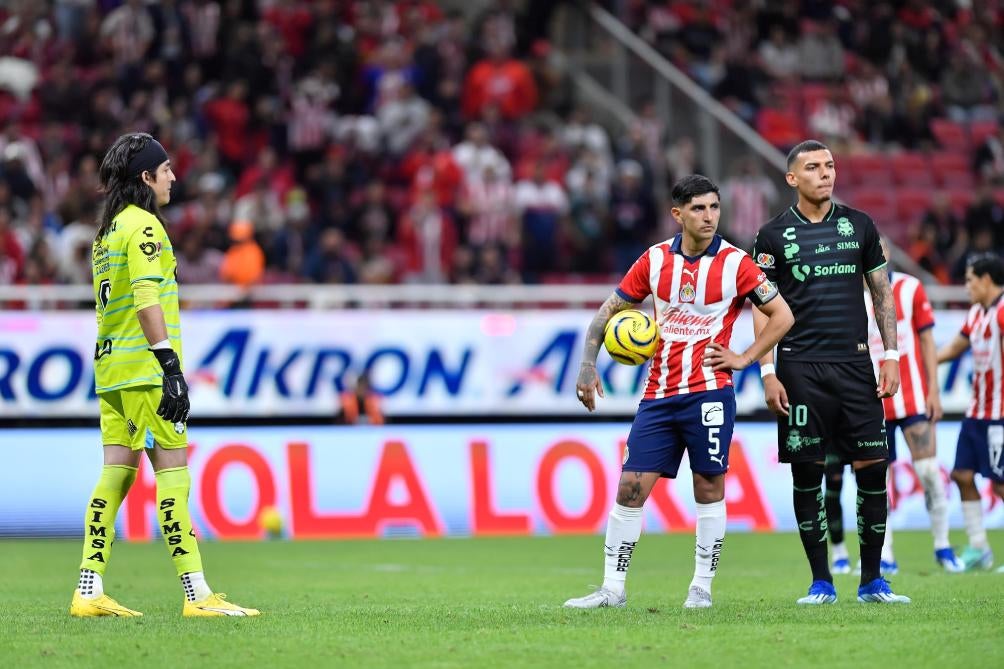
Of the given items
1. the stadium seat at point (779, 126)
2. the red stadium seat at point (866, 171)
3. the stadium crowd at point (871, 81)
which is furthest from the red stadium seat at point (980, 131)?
the stadium seat at point (779, 126)

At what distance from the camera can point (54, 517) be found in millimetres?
17281

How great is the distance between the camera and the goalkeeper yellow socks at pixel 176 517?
8.58 metres

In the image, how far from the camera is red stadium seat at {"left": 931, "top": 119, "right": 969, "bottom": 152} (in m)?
26.3

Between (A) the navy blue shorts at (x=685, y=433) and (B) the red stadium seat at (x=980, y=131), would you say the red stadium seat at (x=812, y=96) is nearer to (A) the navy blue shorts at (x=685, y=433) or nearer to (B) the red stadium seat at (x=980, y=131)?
(B) the red stadium seat at (x=980, y=131)

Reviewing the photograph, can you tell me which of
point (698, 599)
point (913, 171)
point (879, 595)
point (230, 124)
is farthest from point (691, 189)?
point (913, 171)

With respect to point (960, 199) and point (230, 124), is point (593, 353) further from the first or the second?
point (960, 199)

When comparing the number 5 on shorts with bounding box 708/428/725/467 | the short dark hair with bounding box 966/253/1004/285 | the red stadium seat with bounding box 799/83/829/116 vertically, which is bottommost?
the number 5 on shorts with bounding box 708/428/725/467

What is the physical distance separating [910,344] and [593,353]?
4608 millimetres

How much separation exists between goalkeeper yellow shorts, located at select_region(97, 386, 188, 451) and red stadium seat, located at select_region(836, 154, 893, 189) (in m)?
18.0

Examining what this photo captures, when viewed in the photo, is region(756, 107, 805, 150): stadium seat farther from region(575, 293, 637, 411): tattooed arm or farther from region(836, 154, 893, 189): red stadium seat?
region(575, 293, 637, 411): tattooed arm

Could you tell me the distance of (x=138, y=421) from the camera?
340 inches

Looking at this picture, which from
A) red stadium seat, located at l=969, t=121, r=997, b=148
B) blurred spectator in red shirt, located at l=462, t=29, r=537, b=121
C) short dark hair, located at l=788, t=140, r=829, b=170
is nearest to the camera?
short dark hair, located at l=788, t=140, r=829, b=170

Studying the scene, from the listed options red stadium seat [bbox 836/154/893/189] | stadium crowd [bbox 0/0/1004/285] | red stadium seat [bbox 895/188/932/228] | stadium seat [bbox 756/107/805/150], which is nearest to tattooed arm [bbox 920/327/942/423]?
stadium crowd [bbox 0/0/1004/285]

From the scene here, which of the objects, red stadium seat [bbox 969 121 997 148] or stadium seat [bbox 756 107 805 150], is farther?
red stadium seat [bbox 969 121 997 148]
